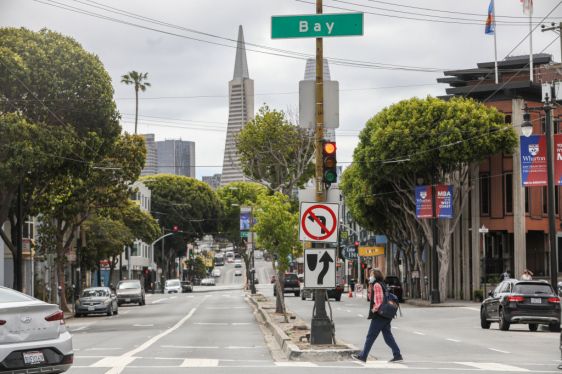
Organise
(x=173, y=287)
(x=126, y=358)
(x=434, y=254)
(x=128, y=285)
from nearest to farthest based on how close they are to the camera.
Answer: (x=126, y=358) < (x=434, y=254) < (x=128, y=285) < (x=173, y=287)

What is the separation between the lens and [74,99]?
114 ft

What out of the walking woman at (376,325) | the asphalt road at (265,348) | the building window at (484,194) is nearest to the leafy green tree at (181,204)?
the building window at (484,194)

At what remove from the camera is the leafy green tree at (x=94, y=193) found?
4388cm

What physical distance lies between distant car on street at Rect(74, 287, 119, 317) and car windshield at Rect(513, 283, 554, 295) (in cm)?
2413

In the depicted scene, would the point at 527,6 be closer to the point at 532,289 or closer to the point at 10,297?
the point at 532,289

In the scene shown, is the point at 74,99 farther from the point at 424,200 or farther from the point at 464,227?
the point at 464,227

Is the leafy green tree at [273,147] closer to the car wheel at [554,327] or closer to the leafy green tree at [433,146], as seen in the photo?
the leafy green tree at [433,146]

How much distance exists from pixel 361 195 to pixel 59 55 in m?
29.7

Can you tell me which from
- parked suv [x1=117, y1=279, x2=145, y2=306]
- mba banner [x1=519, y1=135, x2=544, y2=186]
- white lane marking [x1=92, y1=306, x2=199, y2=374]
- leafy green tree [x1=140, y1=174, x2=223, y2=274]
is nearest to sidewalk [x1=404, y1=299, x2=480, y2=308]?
parked suv [x1=117, y1=279, x2=145, y2=306]

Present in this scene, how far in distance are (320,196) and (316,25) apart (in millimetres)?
3545

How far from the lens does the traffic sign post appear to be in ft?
62.2

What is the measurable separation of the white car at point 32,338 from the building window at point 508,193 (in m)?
47.3

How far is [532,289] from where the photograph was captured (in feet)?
96.2

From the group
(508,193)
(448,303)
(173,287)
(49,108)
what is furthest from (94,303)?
(173,287)
